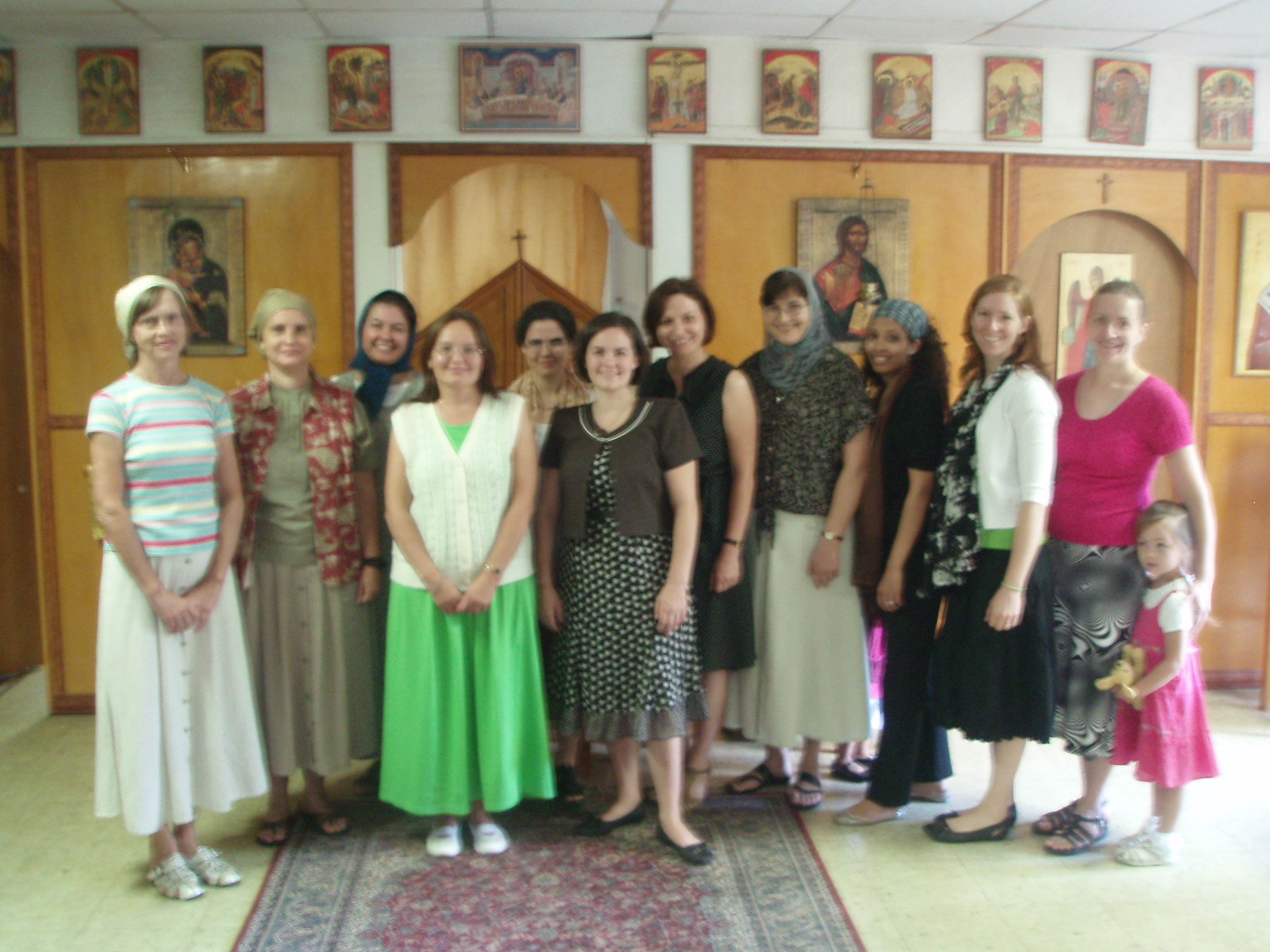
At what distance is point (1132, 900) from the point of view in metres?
2.53

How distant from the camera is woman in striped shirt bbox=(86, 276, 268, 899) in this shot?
2.44 metres

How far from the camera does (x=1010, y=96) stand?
4156 millimetres

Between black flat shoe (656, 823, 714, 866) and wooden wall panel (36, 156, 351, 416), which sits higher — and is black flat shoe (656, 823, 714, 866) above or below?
below

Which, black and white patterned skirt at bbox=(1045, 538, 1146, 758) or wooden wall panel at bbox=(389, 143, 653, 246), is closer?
black and white patterned skirt at bbox=(1045, 538, 1146, 758)

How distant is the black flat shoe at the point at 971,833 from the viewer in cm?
283

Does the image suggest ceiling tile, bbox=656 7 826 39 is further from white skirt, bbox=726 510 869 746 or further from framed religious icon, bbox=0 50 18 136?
framed religious icon, bbox=0 50 18 136

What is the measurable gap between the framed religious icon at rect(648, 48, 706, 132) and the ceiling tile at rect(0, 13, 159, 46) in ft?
6.92

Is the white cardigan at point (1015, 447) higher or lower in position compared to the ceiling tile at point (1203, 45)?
lower

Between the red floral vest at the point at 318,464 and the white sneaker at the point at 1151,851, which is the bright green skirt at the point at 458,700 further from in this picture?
Result: the white sneaker at the point at 1151,851

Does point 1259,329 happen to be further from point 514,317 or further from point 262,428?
point 262,428

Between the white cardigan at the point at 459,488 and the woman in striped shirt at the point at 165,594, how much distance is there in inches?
20.2

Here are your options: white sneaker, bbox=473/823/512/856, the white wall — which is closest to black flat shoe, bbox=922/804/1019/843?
white sneaker, bbox=473/823/512/856

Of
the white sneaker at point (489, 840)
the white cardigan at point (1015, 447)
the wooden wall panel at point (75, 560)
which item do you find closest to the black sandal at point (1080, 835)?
the white cardigan at point (1015, 447)

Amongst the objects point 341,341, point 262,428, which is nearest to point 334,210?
point 341,341
